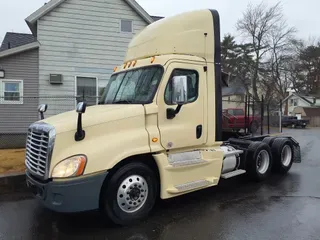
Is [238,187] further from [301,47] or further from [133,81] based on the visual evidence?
[301,47]

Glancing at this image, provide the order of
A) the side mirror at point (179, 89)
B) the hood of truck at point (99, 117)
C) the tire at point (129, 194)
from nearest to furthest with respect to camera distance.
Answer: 1. the hood of truck at point (99, 117)
2. the tire at point (129, 194)
3. the side mirror at point (179, 89)

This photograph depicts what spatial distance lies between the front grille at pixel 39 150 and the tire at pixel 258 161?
4626 mm

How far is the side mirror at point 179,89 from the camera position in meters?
5.04

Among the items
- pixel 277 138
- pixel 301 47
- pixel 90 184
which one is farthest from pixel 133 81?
pixel 301 47

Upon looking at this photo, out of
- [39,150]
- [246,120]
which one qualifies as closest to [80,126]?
[39,150]

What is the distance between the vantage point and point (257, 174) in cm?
722

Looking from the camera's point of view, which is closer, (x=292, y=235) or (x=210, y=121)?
(x=292, y=235)

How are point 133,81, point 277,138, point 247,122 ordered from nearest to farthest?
1. point 133,81
2. point 277,138
3. point 247,122

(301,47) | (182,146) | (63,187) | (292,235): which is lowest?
(292,235)

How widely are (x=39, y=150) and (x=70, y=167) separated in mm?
663

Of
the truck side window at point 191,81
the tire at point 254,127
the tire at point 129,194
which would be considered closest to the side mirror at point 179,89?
the truck side window at point 191,81

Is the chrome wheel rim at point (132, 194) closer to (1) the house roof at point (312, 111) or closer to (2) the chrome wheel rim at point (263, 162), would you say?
(2) the chrome wheel rim at point (263, 162)

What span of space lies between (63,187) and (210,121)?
2.92 metres

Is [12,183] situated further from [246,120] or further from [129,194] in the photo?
[246,120]
